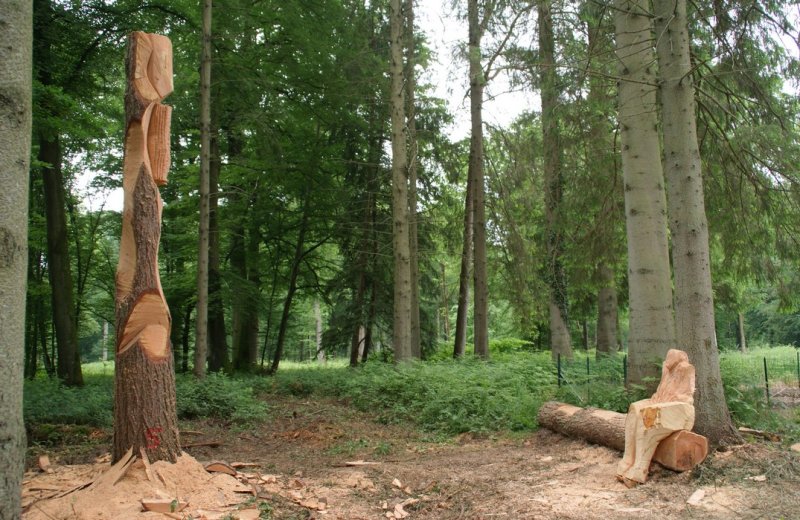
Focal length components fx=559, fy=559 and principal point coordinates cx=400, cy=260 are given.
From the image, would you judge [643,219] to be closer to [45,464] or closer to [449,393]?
[449,393]

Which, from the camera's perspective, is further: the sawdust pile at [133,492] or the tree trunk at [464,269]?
the tree trunk at [464,269]

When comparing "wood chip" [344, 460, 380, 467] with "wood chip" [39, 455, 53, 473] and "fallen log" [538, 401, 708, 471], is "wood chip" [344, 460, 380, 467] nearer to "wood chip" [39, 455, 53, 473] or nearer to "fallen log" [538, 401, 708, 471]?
"fallen log" [538, 401, 708, 471]

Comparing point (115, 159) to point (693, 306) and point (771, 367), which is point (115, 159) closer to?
point (693, 306)

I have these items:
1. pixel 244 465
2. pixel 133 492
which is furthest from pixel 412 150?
pixel 133 492

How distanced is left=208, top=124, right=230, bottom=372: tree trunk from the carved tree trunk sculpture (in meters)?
8.21

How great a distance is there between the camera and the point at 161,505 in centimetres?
422

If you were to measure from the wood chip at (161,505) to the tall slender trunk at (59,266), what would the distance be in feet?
27.5

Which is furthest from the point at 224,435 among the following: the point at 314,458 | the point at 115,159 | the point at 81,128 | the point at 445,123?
the point at 115,159

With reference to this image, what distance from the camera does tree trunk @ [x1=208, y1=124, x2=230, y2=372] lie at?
14077 millimetres

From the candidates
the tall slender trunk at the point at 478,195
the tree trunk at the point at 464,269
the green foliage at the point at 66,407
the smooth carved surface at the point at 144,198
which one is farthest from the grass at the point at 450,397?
the tree trunk at the point at 464,269

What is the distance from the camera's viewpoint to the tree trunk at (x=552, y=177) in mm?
8805

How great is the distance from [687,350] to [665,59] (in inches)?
130

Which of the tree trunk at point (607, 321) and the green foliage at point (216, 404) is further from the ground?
the tree trunk at point (607, 321)

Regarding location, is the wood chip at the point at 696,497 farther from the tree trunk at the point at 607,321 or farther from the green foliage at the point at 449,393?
the tree trunk at the point at 607,321
